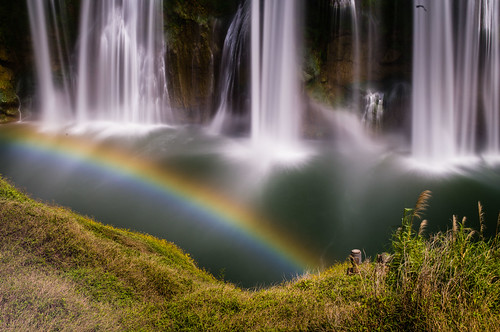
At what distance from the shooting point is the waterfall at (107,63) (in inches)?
707

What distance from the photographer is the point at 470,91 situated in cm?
1484

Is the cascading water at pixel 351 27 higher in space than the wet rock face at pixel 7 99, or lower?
higher

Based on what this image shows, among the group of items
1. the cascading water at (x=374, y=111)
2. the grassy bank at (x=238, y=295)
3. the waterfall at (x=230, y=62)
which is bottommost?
the grassy bank at (x=238, y=295)

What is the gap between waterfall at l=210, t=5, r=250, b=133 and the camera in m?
16.6

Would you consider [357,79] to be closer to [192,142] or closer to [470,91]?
[470,91]

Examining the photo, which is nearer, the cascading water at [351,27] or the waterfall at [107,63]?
the cascading water at [351,27]

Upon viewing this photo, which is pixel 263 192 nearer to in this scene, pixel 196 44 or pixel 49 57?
pixel 196 44

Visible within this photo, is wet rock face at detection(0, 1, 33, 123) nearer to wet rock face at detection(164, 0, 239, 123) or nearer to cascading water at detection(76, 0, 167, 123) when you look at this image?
cascading water at detection(76, 0, 167, 123)

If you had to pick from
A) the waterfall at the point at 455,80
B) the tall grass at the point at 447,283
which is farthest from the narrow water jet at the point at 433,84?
the tall grass at the point at 447,283

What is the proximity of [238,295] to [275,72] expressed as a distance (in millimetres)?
12345

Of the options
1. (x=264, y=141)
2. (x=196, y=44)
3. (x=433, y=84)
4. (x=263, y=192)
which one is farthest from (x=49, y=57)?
(x=433, y=84)

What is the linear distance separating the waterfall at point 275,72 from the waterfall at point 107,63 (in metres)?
4.88

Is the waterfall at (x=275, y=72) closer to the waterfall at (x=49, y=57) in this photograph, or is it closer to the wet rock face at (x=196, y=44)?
the wet rock face at (x=196, y=44)

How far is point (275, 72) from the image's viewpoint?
16047 millimetres
